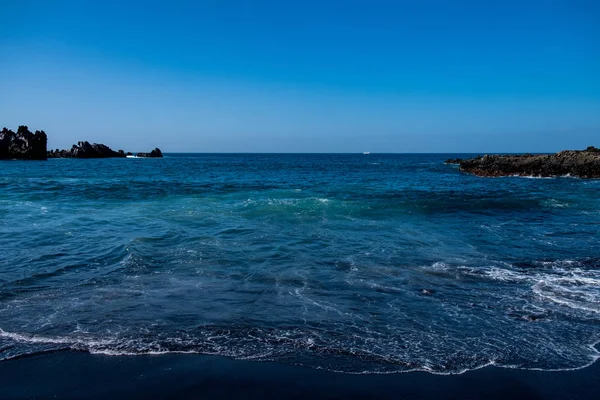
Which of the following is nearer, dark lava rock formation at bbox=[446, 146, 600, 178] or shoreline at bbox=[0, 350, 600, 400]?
shoreline at bbox=[0, 350, 600, 400]

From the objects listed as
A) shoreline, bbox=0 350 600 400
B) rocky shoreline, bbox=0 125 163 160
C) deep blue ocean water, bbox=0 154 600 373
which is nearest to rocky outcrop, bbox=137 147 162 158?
rocky shoreline, bbox=0 125 163 160

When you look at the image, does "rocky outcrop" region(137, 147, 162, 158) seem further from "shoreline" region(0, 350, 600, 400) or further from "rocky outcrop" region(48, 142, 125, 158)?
"shoreline" region(0, 350, 600, 400)

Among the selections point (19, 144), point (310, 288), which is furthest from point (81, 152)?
point (310, 288)

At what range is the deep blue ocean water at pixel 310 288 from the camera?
620cm

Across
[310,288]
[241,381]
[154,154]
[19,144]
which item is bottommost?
[241,381]

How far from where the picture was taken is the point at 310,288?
902cm

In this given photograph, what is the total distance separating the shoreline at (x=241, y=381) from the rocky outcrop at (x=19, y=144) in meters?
90.7

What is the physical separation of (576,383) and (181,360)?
212 inches

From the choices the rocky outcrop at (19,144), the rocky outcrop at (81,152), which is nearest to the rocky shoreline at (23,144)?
the rocky outcrop at (19,144)

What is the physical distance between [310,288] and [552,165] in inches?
1838

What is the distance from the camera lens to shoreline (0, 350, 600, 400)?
16.4ft

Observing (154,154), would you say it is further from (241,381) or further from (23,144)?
Result: (241,381)

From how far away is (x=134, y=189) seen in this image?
30.9 meters

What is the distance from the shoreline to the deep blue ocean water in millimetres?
234
